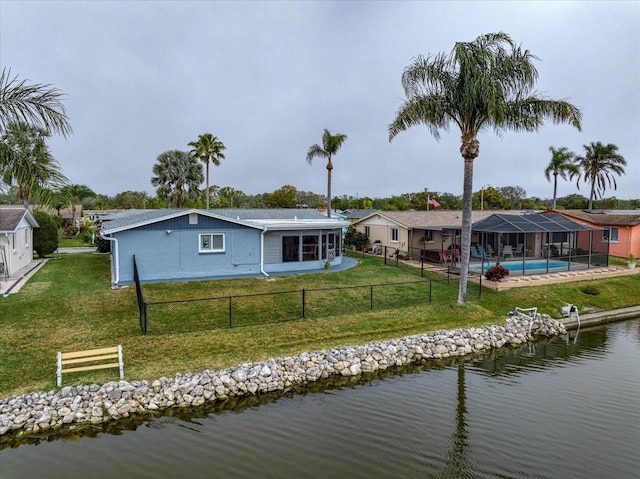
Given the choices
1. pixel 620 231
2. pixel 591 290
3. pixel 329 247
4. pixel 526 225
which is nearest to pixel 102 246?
pixel 329 247

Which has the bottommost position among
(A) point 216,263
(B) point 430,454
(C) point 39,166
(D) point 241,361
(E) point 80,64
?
(B) point 430,454

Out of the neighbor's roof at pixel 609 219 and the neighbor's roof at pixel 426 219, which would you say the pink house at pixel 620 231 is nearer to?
the neighbor's roof at pixel 609 219

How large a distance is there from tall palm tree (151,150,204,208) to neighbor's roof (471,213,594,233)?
2507cm

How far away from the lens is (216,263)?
20484 mm

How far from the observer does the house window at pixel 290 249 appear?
73.5ft

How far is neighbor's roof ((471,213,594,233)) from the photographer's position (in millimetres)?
22500

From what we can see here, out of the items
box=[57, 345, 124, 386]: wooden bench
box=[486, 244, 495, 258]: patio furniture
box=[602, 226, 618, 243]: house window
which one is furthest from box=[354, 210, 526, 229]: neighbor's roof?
box=[57, 345, 124, 386]: wooden bench

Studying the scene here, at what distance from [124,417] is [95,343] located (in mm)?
3536

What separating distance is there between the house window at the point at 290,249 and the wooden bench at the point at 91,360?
12.5 metres

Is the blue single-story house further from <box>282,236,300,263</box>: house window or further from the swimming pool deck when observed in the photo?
the swimming pool deck

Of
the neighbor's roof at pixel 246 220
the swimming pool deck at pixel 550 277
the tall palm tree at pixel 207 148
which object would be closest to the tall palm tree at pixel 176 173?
the tall palm tree at pixel 207 148

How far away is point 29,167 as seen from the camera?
6727 millimetres

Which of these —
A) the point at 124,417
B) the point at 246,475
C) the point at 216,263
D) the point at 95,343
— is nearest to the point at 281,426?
the point at 246,475

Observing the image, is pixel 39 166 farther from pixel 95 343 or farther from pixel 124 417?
pixel 95 343
